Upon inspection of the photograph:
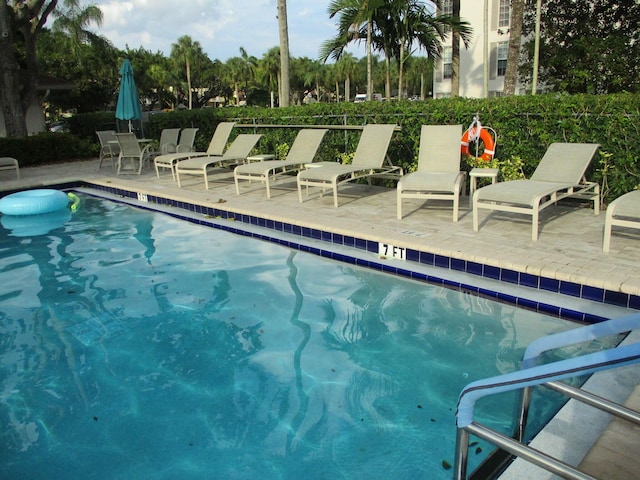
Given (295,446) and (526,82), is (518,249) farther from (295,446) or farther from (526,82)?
(526,82)

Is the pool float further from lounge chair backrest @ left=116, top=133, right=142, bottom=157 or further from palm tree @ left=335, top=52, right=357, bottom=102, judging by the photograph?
palm tree @ left=335, top=52, right=357, bottom=102

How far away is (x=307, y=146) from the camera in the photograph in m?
8.82

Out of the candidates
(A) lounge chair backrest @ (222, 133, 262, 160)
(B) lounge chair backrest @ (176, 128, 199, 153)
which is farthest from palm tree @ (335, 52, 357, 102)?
(A) lounge chair backrest @ (222, 133, 262, 160)

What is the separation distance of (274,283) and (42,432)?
2.70m

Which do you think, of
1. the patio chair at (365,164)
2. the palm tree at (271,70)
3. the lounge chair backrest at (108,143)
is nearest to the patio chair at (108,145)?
the lounge chair backrest at (108,143)

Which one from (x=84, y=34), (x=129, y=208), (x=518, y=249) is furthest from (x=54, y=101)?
(x=518, y=249)

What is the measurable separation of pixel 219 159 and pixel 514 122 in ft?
16.1

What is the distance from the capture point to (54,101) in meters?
41.1

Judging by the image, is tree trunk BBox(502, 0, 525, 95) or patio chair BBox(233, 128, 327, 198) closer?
patio chair BBox(233, 128, 327, 198)

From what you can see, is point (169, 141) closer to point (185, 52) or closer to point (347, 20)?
point (347, 20)

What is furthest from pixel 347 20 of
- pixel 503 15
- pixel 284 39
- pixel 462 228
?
pixel 503 15

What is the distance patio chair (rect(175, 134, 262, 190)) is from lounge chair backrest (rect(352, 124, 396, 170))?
92.8 inches

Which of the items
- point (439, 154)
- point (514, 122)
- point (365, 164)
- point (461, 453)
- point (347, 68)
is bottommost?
point (461, 453)

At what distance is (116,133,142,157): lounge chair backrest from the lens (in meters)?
11.4
